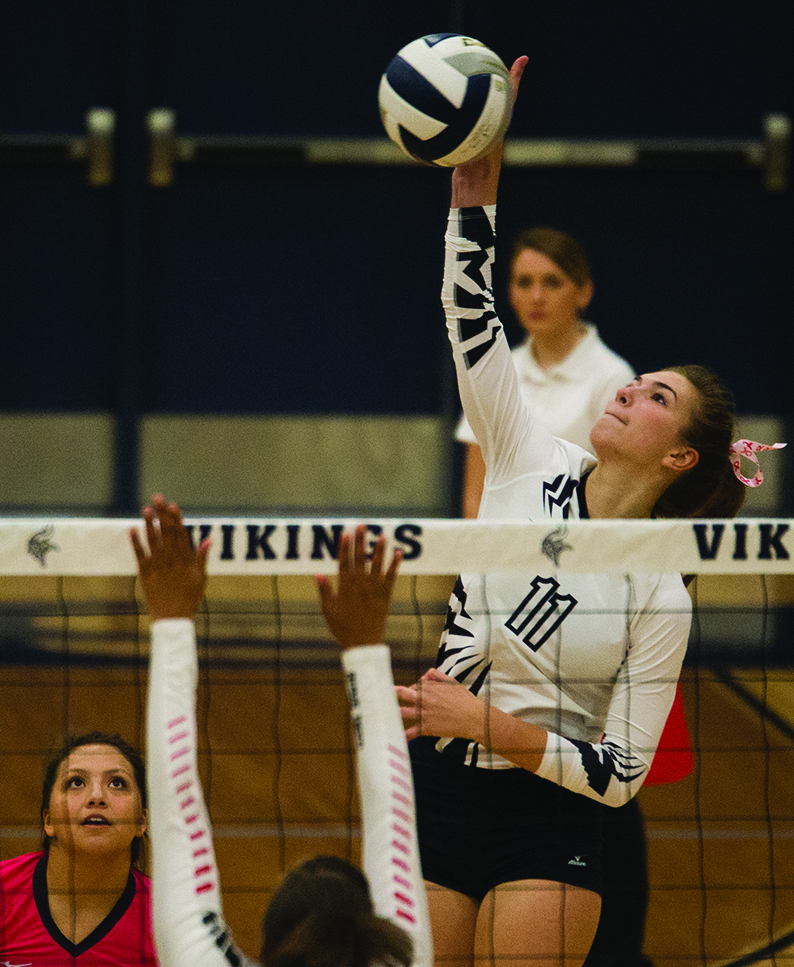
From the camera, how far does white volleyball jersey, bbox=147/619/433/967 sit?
1.65m

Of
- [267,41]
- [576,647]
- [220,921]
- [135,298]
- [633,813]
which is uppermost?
[267,41]

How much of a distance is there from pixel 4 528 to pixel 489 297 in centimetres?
98

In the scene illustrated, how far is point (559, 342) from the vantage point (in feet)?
15.0

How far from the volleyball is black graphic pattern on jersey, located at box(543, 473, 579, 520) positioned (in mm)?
679

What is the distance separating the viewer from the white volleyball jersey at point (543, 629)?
7.63ft

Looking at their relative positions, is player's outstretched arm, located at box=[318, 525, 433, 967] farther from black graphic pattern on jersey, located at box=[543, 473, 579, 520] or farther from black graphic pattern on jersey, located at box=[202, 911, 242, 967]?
black graphic pattern on jersey, located at box=[543, 473, 579, 520]

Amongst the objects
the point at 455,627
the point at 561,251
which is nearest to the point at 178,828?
the point at 455,627

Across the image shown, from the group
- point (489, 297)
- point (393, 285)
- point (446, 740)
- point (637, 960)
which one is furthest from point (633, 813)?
point (393, 285)

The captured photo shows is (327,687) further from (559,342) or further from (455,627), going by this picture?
(455,627)

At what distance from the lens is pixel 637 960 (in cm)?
321

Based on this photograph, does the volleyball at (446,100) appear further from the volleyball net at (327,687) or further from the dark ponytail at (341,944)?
the dark ponytail at (341,944)

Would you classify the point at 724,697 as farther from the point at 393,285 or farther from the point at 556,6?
the point at 556,6

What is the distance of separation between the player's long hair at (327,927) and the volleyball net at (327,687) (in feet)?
1.96

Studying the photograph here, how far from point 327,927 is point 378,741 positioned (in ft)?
0.99
